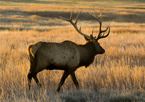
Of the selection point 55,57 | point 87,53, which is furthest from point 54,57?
point 87,53

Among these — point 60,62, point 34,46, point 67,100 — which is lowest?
point 67,100

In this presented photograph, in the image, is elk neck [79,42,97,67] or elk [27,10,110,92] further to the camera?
elk neck [79,42,97,67]

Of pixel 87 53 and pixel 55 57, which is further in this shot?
pixel 87 53

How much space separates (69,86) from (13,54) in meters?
4.01

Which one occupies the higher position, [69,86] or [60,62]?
[60,62]

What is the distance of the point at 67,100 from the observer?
4.26 metres

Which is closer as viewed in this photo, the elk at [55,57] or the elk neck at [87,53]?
the elk at [55,57]

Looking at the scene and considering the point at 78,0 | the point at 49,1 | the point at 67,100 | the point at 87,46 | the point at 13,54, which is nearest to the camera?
the point at 67,100

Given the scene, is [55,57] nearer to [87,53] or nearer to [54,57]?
[54,57]

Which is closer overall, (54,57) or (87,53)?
(54,57)

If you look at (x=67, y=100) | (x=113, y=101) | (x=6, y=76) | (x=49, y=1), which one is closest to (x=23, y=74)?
(x=6, y=76)

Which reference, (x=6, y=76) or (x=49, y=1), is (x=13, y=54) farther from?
(x=49, y=1)

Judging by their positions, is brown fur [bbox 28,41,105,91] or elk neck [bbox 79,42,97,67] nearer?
brown fur [bbox 28,41,105,91]

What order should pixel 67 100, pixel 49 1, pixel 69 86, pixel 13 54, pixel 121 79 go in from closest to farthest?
1. pixel 67 100
2. pixel 69 86
3. pixel 121 79
4. pixel 13 54
5. pixel 49 1
